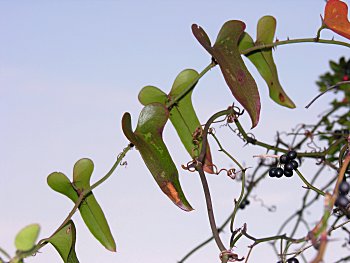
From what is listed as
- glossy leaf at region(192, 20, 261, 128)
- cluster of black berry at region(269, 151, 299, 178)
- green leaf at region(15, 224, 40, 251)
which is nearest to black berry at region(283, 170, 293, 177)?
cluster of black berry at region(269, 151, 299, 178)

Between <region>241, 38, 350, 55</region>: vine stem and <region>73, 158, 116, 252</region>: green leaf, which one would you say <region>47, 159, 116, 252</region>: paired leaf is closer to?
<region>73, 158, 116, 252</region>: green leaf

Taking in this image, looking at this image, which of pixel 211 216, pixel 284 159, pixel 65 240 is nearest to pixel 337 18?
pixel 284 159

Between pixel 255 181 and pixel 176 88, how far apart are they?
621 mm

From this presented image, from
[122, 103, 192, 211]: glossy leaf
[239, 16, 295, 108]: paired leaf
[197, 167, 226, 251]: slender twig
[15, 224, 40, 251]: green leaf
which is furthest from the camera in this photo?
[239, 16, 295, 108]: paired leaf

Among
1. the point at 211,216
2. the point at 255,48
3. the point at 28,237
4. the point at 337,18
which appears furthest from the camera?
the point at 255,48

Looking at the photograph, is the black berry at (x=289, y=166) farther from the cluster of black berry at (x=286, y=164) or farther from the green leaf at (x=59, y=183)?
the green leaf at (x=59, y=183)

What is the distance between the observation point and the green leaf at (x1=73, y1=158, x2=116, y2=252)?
798 mm

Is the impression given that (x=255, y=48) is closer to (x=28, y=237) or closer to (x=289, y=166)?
(x=289, y=166)

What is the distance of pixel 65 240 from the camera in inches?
29.4

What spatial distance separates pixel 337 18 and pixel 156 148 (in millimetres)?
246

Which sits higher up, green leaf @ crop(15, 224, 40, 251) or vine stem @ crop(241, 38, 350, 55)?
vine stem @ crop(241, 38, 350, 55)

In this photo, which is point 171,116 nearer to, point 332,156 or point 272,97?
point 272,97

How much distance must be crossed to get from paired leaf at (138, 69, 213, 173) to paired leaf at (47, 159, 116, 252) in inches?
4.3

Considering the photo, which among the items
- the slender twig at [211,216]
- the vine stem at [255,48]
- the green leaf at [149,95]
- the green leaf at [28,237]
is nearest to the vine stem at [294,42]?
the vine stem at [255,48]
